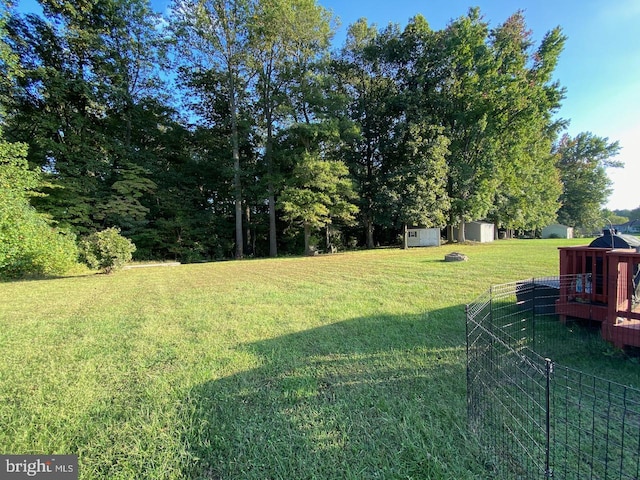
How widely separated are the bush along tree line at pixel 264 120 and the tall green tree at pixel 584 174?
54.3 feet

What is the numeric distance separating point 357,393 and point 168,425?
140 cm

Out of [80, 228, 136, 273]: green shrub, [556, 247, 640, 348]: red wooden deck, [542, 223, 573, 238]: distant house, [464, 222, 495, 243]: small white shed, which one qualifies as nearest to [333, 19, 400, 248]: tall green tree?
[464, 222, 495, 243]: small white shed

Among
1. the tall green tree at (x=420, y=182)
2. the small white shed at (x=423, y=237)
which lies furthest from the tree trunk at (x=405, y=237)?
the small white shed at (x=423, y=237)

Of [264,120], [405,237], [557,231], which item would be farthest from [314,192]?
[557,231]

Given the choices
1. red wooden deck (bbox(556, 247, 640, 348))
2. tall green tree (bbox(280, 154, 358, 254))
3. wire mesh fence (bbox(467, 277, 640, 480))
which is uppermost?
tall green tree (bbox(280, 154, 358, 254))

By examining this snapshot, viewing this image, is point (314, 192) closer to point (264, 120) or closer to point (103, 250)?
point (264, 120)

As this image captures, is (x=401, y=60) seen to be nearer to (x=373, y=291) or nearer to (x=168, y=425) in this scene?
(x=373, y=291)

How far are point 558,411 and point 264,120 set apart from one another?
20.2 metres

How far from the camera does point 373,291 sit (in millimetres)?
5980

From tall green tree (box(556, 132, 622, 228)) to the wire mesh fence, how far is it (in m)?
43.8

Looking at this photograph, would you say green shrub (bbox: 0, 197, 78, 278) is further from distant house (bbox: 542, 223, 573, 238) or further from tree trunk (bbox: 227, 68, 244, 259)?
distant house (bbox: 542, 223, 573, 238)

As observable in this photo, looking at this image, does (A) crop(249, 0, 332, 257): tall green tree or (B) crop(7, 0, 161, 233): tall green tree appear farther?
(A) crop(249, 0, 332, 257): tall green tree

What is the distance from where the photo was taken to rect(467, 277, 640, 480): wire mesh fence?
158 cm

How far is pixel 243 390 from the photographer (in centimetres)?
237
